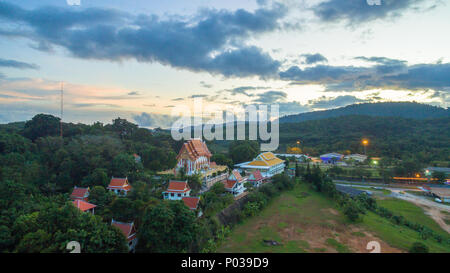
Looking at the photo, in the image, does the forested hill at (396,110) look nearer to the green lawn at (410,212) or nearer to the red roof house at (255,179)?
the green lawn at (410,212)

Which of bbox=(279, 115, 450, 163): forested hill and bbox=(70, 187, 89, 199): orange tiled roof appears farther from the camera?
bbox=(279, 115, 450, 163): forested hill

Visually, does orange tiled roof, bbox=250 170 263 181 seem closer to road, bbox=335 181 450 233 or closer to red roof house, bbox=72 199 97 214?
road, bbox=335 181 450 233

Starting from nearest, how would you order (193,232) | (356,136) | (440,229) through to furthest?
(193,232), (440,229), (356,136)

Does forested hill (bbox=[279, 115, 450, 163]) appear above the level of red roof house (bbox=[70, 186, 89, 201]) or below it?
above

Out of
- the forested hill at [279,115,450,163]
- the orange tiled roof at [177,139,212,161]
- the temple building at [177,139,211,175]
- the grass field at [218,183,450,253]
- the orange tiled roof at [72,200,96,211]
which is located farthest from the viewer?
the forested hill at [279,115,450,163]

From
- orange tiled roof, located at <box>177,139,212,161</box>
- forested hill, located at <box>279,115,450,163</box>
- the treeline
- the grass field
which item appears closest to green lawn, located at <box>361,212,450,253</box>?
the grass field

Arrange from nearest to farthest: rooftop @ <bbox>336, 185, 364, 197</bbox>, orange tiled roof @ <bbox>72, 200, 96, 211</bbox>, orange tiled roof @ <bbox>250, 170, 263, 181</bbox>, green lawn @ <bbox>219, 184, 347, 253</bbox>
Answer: orange tiled roof @ <bbox>72, 200, 96, 211</bbox>, green lawn @ <bbox>219, 184, 347, 253</bbox>, rooftop @ <bbox>336, 185, 364, 197</bbox>, orange tiled roof @ <bbox>250, 170, 263, 181</bbox>

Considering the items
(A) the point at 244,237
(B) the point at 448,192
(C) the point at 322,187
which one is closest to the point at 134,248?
(A) the point at 244,237
